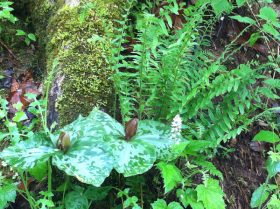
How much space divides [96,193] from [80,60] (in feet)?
3.41

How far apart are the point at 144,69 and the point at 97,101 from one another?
451 mm

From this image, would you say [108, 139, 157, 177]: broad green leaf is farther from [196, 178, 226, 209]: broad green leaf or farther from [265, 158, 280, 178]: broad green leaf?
[265, 158, 280, 178]: broad green leaf

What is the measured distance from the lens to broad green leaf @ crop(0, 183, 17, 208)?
2475 mm

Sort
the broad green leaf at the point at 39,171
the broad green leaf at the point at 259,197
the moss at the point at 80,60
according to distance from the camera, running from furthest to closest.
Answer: the moss at the point at 80,60, the broad green leaf at the point at 259,197, the broad green leaf at the point at 39,171

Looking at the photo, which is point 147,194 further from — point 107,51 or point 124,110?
point 107,51

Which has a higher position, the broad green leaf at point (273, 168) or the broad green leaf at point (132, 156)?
the broad green leaf at point (132, 156)

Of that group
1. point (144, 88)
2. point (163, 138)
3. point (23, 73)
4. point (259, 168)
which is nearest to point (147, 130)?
point (163, 138)

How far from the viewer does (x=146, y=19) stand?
2.55 meters

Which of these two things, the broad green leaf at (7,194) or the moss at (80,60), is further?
the moss at (80,60)

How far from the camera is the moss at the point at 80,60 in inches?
117

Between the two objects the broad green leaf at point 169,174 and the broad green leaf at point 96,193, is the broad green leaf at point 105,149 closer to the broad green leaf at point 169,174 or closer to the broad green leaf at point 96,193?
the broad green leaf at point 169,174

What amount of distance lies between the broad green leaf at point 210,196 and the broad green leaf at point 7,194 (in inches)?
43.7

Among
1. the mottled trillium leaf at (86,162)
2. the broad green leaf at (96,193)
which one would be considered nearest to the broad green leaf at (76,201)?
A: the broad green leaf at (96,193)

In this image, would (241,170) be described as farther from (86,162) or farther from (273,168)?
(86,162)
